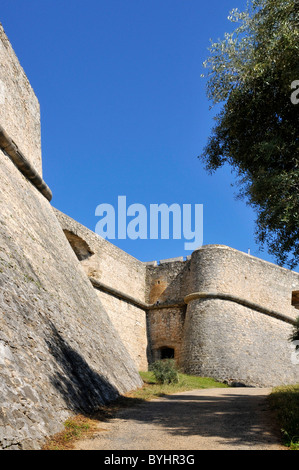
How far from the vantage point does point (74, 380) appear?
5297 mm

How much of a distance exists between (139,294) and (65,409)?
1399cm

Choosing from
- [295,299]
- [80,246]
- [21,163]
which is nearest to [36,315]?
[21,163]

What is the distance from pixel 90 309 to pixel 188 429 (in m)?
3.78

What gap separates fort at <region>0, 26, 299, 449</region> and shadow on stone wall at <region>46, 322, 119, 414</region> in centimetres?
2

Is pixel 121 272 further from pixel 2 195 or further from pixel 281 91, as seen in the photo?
pixel 281 91

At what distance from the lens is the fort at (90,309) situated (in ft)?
14.4

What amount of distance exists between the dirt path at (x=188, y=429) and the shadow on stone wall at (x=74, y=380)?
34 centimetres

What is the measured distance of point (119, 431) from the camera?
4891mm
